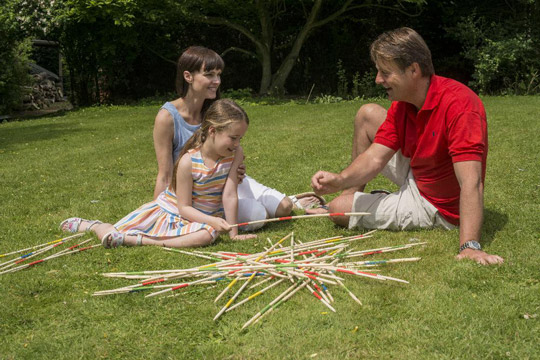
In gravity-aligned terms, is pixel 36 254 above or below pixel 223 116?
below

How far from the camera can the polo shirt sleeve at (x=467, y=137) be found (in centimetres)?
354

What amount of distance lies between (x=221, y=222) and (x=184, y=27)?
1454 cm

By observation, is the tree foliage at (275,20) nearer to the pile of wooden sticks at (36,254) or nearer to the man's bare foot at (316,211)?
the man's bare foot at (316,211)

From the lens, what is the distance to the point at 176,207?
14.5 feet

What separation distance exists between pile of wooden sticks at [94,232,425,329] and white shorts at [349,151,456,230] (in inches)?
20.1

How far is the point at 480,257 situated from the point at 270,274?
124cm

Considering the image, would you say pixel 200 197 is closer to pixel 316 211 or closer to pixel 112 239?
pixel 112 239

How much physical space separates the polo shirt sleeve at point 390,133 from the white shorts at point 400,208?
0.18 metres

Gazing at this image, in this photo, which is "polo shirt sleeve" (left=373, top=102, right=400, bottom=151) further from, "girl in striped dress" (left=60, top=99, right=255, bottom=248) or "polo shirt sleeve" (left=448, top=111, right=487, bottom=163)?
"girl in striped dress" (left=60, top=99, right=255, bottom=248)

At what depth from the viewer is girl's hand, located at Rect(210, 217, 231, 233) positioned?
404cm

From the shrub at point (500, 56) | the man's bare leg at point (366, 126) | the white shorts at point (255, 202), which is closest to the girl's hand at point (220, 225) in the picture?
the white shorts at point (255, 202)

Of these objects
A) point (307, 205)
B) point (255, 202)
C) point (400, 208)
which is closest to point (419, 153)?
point (400, 208)

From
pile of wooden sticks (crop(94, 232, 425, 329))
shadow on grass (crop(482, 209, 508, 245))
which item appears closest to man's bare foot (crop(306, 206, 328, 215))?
pile of wooden sticks (crop(94, 232, 425, 329))

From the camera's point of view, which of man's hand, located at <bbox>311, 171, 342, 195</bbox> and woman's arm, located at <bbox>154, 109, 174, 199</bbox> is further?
woman's arm, located at <bbox>154, 109, 174, 199</bbox>
